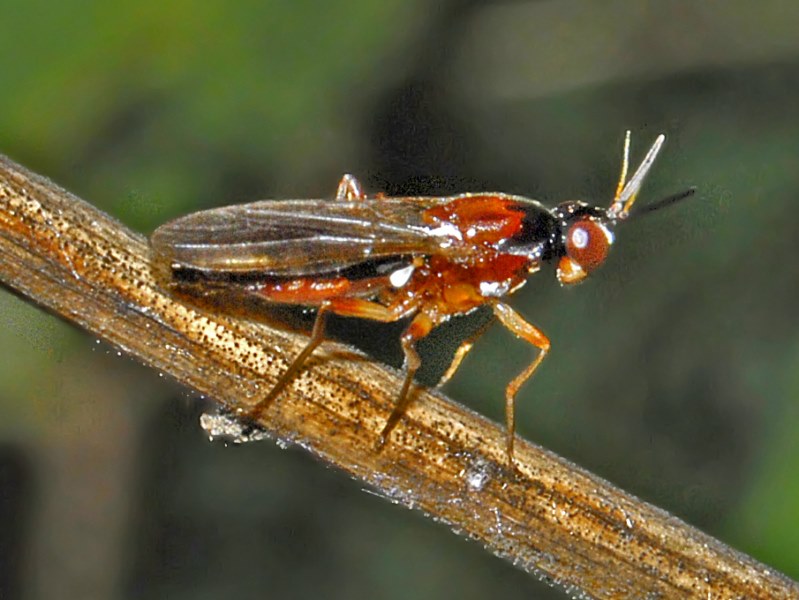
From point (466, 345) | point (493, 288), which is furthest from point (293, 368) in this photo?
point (493, 288)

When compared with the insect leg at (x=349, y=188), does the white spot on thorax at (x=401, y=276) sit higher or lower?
lower

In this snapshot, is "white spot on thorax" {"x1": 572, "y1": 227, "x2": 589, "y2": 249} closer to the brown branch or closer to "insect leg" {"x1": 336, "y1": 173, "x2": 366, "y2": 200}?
"insect leg" {"x1": 336, "y1": 173, "x2": 366, "y2": 200}

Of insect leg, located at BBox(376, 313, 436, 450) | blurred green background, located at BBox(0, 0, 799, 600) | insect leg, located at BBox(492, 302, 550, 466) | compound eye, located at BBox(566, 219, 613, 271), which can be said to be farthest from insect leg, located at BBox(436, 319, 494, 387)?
blurred green background, located at BBox(0, 0, 799, 600)

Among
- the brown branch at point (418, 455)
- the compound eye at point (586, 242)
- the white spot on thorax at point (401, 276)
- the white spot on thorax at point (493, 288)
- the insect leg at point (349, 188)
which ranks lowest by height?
the brown branch at point (418, 455)

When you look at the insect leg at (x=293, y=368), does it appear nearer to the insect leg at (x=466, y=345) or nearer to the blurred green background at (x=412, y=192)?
the insect leg at (x=466, y=345)

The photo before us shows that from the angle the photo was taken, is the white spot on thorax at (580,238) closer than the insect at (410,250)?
No

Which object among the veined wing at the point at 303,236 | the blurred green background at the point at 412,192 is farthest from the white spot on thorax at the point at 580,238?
the blurred green background at the point at 412,192
